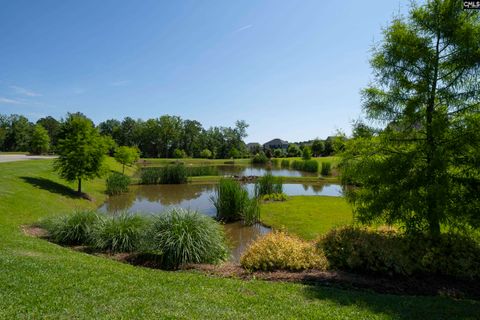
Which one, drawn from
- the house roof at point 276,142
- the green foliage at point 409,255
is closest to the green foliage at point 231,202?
the green foliage at point 409,255

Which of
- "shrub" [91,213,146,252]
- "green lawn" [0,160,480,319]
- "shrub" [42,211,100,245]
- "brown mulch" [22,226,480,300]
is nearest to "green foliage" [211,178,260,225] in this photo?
"shrub" [91,213,146,252]

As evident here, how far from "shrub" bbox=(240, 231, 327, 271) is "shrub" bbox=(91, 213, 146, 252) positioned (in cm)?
306

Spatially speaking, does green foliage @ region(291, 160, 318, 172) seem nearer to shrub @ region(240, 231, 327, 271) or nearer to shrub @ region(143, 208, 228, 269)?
shrub @ region(143, 208, 228, 269)

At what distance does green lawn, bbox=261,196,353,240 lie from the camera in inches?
483

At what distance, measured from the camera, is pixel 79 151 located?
18.3m

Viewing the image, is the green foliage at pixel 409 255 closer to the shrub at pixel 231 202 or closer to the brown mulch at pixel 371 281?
the brown mulch at pixel 371 281

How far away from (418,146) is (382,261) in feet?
8.30

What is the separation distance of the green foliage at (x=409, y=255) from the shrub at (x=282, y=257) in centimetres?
39

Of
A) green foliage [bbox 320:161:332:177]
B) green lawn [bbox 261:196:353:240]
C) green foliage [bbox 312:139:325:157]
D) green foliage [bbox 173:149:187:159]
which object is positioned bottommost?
green lawn [bbox 261:196:353:240]

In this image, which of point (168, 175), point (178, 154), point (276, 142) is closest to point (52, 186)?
point (168, 175)

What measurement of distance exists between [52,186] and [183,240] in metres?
14.7

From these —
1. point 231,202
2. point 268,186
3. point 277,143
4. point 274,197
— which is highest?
point 277,143

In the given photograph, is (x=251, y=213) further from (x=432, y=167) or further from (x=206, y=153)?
(x=206, y=153)

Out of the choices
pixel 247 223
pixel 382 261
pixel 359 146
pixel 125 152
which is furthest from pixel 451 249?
pixel 125 152
